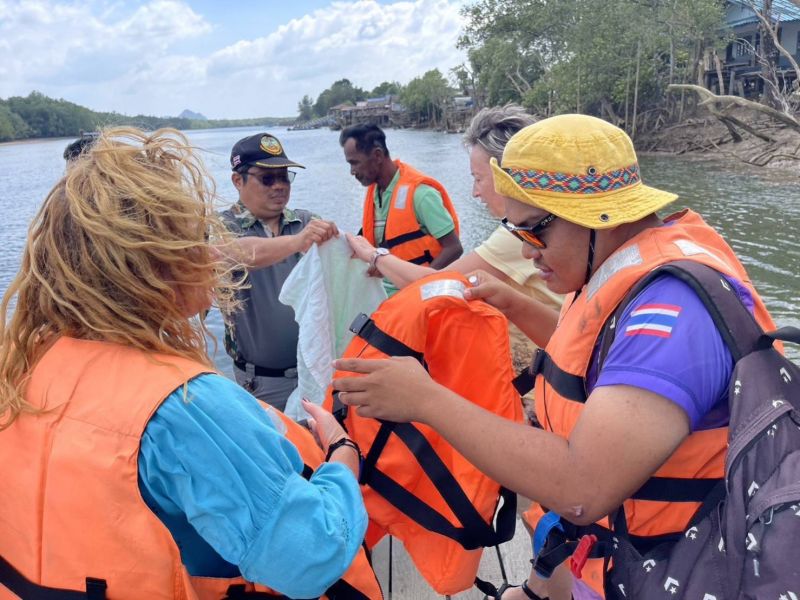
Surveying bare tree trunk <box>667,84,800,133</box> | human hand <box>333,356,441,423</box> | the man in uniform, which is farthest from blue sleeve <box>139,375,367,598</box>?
bare tree trunk <box>667,84,800,133</box>

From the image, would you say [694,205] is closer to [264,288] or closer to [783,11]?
[264,288]

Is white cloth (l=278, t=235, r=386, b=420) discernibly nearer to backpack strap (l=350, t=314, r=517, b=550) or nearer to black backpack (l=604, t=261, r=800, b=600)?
backpack strap (l=350, t=314, r=517, b=550)

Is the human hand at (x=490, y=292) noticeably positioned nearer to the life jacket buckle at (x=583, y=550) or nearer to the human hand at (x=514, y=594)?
the life jacket buckle at (x=583, y=550)

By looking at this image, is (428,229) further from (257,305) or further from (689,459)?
(689,459)

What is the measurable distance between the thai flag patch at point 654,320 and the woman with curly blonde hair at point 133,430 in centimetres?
78

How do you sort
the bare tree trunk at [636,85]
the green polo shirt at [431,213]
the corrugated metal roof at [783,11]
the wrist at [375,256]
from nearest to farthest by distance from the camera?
the wrist at [375,256] < the green polo shirt at [431,213] < the corrugated metal roof at [783,11] < the bare tree trunk at [636,85]

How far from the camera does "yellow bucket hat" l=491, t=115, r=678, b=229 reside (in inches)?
61.1

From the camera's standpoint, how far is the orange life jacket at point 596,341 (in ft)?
4.55

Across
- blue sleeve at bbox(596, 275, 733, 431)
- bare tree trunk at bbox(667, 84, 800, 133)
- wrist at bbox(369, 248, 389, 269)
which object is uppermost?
bare tree trunk at bbox(667, 84, 800, 133)

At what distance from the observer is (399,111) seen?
102m

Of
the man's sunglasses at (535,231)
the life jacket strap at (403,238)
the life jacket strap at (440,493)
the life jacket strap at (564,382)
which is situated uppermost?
the man's sunglasses at (535,231)

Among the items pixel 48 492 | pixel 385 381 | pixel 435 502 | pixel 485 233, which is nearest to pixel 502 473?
pixel 385 381

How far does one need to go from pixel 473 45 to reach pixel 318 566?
58.3 metres

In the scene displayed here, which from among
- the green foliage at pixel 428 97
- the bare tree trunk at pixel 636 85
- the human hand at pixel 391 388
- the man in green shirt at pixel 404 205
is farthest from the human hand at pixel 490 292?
the green foliage at pixel 428 97
